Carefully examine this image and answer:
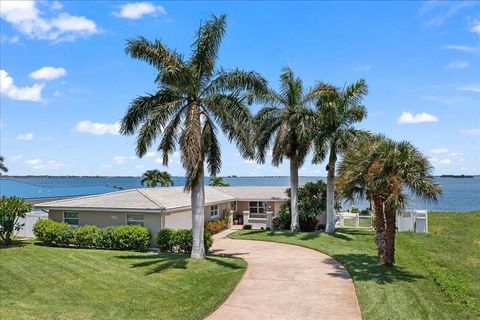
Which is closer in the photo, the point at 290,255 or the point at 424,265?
the point at 424,265

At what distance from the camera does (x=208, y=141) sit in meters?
19.6

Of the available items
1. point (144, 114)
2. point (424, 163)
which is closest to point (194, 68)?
point (144, 114)

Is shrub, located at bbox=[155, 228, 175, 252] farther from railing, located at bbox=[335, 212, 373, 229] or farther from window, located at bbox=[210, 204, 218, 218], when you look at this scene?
railing, located at bbox=[335, 212, 373, 229]

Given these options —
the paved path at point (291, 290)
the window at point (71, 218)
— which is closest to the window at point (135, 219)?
the window at point (71, 218)

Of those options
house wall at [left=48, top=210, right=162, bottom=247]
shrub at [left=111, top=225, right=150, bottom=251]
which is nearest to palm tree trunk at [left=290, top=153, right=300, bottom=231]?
house wall at [left=48, top=210, right=162, bottom=247]

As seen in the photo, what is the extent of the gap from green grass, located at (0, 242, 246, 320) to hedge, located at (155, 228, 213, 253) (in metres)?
1.53

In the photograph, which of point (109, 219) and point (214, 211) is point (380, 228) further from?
point (214, 211)

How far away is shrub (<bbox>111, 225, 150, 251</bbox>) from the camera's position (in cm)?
2294

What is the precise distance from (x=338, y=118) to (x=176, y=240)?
1313cm

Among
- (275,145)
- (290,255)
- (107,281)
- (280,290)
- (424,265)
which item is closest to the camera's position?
(280,290)

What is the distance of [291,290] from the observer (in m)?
14.9

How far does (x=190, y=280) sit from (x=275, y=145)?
47.1 feet

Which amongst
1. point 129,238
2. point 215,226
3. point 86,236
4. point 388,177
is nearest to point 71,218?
point 86,236

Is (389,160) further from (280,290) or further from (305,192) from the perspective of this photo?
(305,192)
